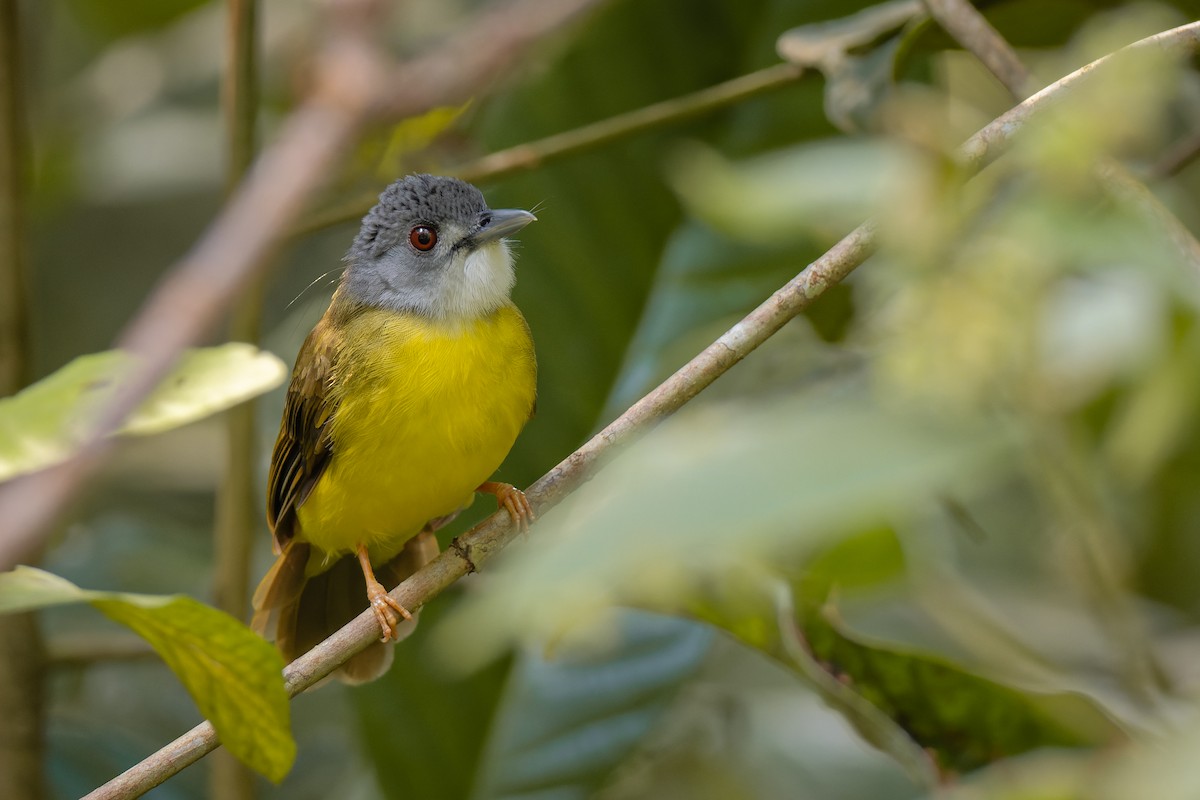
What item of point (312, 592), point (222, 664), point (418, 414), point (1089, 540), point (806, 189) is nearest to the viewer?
point (806, 189)

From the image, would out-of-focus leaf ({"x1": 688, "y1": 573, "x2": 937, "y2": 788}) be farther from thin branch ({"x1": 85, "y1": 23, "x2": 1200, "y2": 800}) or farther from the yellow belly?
the yellow belly

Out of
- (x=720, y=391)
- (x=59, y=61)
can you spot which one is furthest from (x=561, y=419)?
(x=59, y=61)

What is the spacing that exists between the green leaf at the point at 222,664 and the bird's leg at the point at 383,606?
0.27 m

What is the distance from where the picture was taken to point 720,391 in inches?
127

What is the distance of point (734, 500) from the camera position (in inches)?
26.6

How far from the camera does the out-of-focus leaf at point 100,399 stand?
5.36 feet

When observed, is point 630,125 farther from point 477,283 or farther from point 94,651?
point 94,651

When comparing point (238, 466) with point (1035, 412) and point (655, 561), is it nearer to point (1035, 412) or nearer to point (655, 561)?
point (1035, 412)

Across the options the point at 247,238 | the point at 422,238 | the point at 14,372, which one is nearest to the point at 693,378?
the point at 247,238

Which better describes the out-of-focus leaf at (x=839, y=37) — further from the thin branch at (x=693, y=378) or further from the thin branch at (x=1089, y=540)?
the thin branch at (x=693, y=378)

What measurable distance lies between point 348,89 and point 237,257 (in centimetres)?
15

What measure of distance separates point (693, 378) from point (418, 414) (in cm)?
99

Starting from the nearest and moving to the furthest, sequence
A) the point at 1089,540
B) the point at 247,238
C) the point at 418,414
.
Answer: the point at 247,238 → the point at 1089,540 → the point at 418,414

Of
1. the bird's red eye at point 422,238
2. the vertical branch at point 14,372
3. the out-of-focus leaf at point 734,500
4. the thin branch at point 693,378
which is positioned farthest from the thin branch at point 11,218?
the out-of-focus leaf at point 734,500
